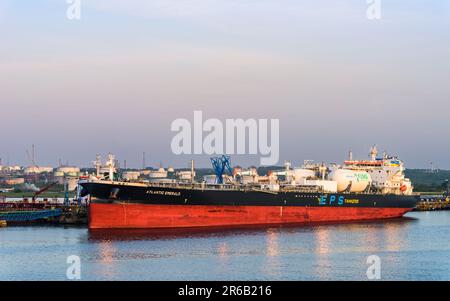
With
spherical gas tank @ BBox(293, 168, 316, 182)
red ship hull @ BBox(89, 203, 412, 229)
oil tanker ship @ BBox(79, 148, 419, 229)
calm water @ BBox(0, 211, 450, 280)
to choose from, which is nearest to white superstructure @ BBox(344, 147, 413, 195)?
oil tanker ship @ BBox(79, 148, 419, 229)

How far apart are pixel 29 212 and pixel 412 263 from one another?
94.4 ft

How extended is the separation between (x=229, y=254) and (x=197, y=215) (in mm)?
A: 10286

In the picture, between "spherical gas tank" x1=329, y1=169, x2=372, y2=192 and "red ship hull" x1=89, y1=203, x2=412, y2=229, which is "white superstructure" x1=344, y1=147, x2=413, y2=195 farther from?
"red ship hull" x1=89, y1=203, x2=412, y2=229

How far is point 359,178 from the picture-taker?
177 ft

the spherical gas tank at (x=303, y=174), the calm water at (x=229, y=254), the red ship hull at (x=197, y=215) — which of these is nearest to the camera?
the calm water at (x=229, y=254)

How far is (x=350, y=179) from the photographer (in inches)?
2104

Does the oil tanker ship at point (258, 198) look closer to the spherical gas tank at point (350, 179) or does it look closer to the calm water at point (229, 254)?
the spherical gas tank at point (350, 179)

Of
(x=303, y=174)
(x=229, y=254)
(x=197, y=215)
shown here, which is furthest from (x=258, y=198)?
(x=229, y=254)

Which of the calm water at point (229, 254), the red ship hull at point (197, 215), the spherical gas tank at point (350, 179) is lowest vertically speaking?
the calm water at point (229, 254)

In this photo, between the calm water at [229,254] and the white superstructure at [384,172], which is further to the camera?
the white superstructure at [384,172]

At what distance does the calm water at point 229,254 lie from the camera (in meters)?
29.0

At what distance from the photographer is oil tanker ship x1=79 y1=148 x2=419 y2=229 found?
42250 mm

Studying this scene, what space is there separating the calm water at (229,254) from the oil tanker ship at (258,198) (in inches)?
81.3

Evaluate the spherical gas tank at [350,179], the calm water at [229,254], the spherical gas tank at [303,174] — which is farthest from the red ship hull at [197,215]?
the spherical gas tank at [303,174]
